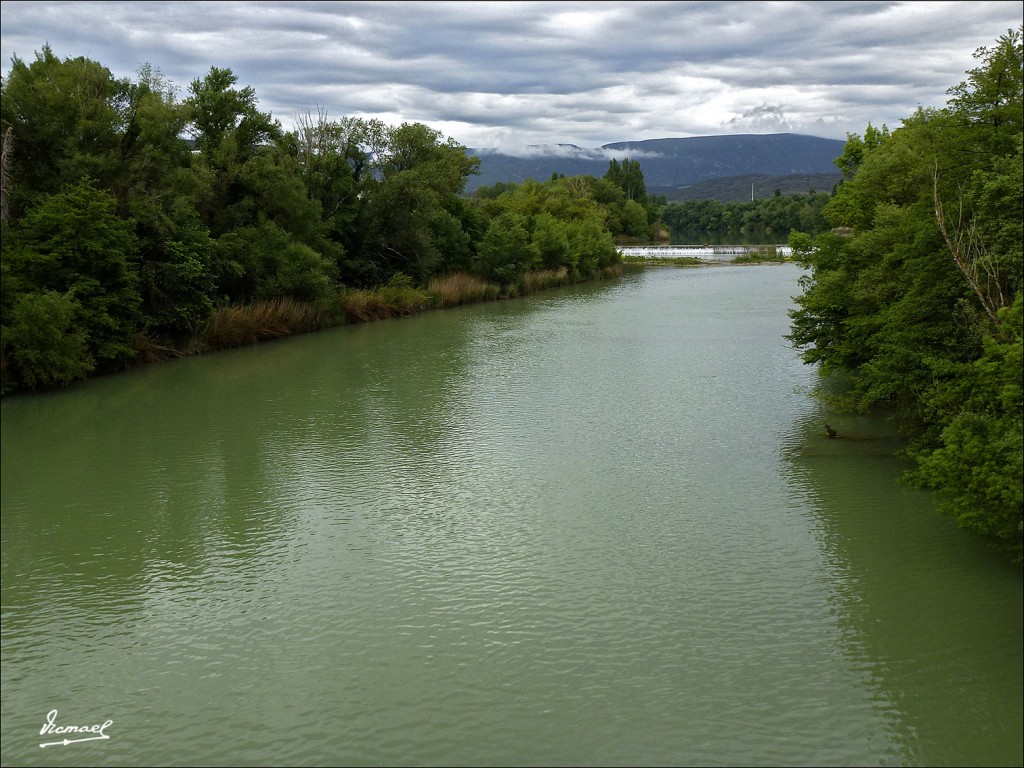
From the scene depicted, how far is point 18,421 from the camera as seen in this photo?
19109 millimetres

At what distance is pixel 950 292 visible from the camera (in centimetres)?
1349

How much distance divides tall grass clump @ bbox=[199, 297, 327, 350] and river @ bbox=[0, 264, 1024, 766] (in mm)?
9456

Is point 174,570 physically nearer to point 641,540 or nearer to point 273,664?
point 273,664

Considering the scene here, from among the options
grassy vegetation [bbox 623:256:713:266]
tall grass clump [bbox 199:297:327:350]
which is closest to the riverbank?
tall grass clump [bbox 199:297:327:350]

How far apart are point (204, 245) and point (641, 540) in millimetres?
20813

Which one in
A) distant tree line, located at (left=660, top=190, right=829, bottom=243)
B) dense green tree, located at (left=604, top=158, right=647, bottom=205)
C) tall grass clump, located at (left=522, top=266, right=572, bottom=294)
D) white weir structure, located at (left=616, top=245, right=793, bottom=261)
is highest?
dense green tree, located at (left=604, top=158, right=647, bottom=205)

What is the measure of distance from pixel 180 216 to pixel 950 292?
73.6 ft

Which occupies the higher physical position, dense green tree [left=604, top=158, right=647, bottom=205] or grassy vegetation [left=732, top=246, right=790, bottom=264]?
dense green tree [left=604, top=158, right=647, bottom=205]

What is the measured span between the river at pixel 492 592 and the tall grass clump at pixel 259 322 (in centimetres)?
946

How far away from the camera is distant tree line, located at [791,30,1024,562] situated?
10.1 m

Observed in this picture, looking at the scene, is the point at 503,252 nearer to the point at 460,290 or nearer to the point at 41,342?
the point at 460,290

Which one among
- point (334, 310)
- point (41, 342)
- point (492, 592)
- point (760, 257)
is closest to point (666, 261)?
point (760, 257)

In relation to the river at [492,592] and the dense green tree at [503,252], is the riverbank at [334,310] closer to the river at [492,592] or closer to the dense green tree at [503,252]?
the dense green tree at [503,252]

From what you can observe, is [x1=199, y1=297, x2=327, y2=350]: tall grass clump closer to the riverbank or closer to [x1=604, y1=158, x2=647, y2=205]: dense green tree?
the riverbank
